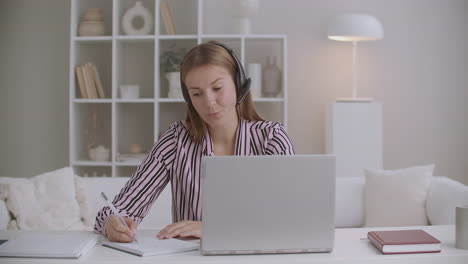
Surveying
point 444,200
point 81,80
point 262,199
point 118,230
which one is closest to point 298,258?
point 262,199

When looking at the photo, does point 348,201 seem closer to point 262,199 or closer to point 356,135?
point 356,135

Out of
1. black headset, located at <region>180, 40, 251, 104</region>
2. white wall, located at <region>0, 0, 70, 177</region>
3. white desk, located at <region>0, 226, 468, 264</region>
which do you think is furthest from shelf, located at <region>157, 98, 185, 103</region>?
white desk, located at <region>0, 226, 468, 264</region>

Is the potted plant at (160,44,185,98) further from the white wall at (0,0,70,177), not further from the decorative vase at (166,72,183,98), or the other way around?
the white wall at (0,0,70,177)

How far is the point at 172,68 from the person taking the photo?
14.5 ft

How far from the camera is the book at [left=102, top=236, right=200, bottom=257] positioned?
141 centimetres

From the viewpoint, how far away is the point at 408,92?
4.71 meters

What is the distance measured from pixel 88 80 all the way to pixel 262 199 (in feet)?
10.9

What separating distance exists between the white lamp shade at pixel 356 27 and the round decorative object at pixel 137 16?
136 cm

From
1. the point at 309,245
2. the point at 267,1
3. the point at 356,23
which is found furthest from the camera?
the point at 267,1

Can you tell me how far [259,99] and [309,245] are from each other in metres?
2.98

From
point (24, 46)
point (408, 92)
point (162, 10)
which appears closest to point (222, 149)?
point (162, 10)

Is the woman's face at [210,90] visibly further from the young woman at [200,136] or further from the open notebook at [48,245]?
the open notebook at [48,245]

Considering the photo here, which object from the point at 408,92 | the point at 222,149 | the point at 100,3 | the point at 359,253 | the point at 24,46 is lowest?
the point at 359,253

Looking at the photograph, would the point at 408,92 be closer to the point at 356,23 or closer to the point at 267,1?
the point at 356,23
